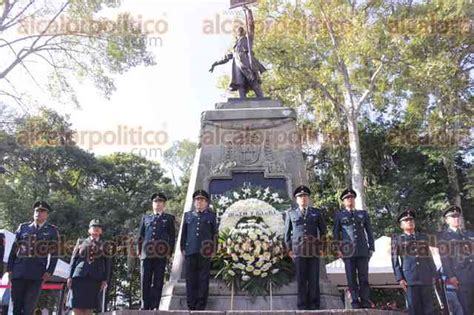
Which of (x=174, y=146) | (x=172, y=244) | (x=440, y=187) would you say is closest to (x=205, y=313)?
(x=172, y=244)

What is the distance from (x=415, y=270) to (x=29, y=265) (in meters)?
5.02

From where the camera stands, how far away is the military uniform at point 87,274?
6906mm

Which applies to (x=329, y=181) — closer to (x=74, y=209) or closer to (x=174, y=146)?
(x=74, y=209)

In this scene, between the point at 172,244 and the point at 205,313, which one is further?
the point at 172,244

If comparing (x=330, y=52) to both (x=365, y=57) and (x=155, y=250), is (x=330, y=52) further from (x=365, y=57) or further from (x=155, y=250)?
(x=155, y=250)

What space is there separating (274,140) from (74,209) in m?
14.9

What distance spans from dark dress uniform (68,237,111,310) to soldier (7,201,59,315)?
1.06 ft

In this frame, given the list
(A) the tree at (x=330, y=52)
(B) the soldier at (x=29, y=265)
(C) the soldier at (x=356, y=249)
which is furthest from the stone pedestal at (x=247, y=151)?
(A) the tree at (x=330, y=52)

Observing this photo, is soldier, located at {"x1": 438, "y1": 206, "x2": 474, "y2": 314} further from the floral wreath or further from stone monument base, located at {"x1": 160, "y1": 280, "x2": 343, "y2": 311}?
the floral wreath

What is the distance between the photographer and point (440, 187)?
20328 millimetres

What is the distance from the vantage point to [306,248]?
686 centimetres

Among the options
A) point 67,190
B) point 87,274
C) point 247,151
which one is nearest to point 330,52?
point 247,151

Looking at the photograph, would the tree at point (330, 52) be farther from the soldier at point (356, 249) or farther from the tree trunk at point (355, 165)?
the soldier at point (356, 249)

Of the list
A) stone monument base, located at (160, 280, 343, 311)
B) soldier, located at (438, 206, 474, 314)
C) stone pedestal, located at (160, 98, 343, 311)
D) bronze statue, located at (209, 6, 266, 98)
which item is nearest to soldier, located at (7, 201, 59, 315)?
stone monument base, located at (160, 280, 343, 311)
